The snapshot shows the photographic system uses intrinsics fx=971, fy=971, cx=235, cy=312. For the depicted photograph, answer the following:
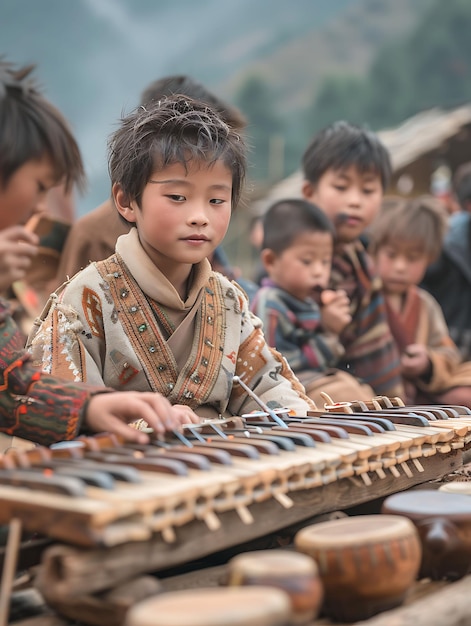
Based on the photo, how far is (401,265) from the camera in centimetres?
608

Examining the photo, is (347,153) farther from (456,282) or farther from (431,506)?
(431,506)

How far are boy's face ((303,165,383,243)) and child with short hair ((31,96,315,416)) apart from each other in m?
2.22

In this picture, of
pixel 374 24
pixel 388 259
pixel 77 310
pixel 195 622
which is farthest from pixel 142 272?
pixel 374 24

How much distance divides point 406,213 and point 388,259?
0.32m

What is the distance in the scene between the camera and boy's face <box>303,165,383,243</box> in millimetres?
5516

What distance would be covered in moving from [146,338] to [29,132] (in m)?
0.77

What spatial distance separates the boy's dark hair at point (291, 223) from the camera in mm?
5094

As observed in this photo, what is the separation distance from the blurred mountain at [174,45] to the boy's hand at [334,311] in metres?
39.2

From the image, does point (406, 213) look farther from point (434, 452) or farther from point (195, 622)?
point (195, 622)

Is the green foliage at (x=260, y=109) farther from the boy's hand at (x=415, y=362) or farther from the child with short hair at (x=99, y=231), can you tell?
the child with short hair at (x=99, y=231)

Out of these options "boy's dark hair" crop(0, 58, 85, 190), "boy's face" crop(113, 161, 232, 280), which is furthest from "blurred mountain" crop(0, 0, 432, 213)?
"boy's dark hair" crop(0, 58, 85, 190)

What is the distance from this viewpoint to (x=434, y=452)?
272 centimetres

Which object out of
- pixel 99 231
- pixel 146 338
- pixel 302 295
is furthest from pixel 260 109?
pixel 146 338

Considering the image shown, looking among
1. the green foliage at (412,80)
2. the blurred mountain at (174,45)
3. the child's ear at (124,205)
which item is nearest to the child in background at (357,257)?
the child's ear at (124,205)
